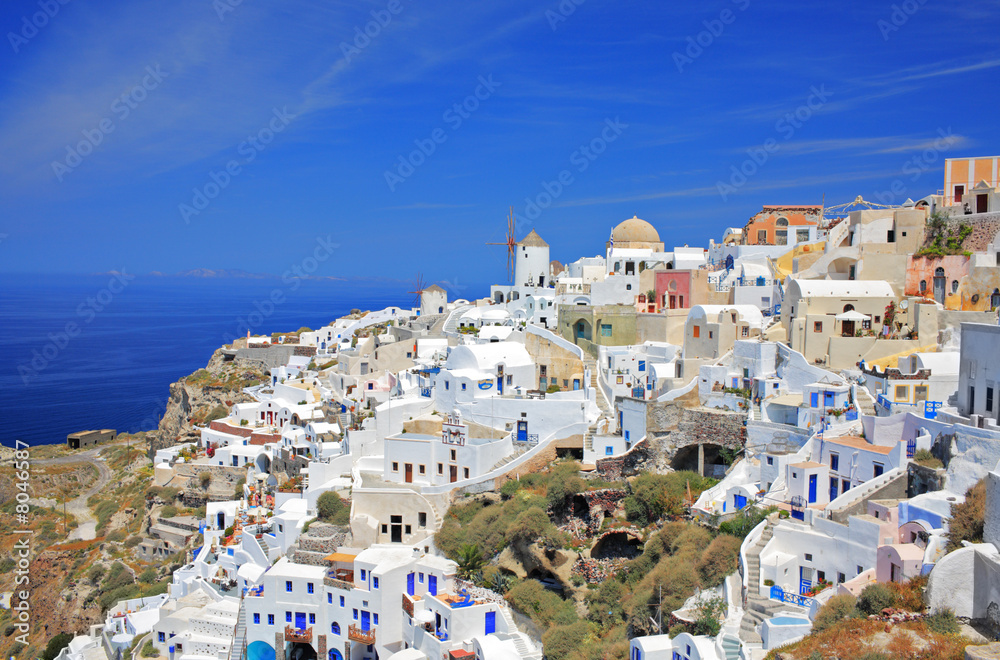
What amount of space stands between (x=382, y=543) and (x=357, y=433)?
5767 mm

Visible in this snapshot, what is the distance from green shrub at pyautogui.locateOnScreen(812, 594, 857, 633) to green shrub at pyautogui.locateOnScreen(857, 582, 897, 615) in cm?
18

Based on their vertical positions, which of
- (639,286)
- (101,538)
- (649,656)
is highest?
(639,286)

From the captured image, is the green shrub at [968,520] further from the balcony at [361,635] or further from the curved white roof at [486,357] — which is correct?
the curved white roof at [486,357]

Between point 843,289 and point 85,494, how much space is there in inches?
1630

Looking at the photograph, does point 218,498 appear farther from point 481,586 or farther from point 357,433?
point 481,586

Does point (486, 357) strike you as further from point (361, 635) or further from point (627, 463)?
point (361, 635)

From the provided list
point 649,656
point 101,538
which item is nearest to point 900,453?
point 649,656

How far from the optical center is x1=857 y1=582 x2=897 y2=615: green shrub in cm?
1372

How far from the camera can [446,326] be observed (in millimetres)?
43312

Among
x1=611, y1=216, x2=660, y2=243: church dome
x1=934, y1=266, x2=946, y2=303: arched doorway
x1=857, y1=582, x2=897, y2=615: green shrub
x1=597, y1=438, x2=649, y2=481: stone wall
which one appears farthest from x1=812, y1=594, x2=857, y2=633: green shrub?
x1=611, y1=216, x2=660, y2=243: church dome

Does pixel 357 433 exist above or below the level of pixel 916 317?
below

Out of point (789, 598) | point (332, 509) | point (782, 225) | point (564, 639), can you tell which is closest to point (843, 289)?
point (782, 225)

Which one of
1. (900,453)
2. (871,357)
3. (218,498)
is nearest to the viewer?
(900,453)

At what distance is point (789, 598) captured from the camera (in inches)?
597
